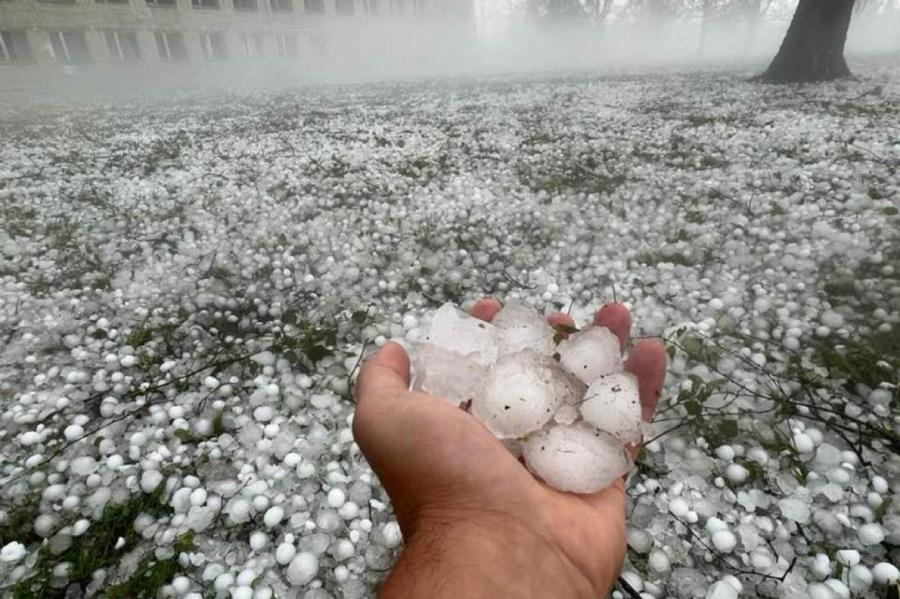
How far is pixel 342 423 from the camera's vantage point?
9.78 ft

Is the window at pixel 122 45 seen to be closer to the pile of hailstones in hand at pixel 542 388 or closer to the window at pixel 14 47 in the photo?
the window at pixel 14 47

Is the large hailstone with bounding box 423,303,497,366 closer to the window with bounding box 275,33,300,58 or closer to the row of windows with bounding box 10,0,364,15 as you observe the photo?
the row of windows with bounding box 10,0,364,15

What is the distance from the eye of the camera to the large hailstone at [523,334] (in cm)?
252

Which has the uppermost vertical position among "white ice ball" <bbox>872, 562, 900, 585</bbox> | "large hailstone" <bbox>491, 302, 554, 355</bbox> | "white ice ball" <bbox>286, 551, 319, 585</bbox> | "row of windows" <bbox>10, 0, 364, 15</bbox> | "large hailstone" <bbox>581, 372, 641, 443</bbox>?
"row of windows" <bbox>10, 0, 364, 15</bbox>

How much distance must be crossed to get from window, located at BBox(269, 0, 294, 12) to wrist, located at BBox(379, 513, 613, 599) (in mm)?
44233

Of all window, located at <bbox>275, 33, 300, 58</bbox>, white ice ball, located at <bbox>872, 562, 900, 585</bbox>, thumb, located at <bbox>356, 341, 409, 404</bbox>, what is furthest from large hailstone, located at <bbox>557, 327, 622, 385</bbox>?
window, located at <bbox>275, 33, 300, 58</bbox>

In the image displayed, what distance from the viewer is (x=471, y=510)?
183cm

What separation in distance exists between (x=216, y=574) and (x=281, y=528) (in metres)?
0.32

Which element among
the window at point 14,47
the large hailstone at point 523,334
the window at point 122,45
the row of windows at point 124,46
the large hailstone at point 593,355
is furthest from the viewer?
the window at point 122,45

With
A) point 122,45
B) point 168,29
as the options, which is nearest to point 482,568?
point 122,45

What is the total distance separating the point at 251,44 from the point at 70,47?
11432mm

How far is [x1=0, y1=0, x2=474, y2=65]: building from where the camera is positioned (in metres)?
28.4

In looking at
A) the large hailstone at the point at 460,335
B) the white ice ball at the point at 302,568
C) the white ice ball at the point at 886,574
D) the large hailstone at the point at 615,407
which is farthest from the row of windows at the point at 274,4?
the white ice ball at the point at 886,574

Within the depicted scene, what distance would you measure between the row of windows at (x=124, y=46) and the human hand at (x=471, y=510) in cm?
3836
